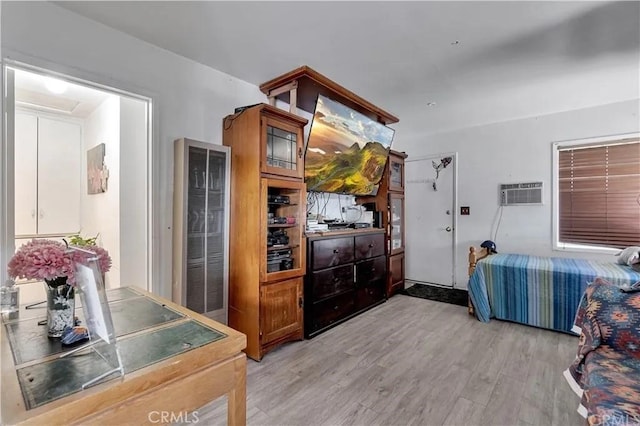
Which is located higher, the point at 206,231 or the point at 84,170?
the point at 84,170

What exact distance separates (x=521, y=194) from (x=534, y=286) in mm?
1479

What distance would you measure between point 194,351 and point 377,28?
7.32 ft

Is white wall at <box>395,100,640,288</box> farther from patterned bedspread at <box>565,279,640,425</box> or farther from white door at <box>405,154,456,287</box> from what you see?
patterned bedspread at <box>565,279,640,425</box>

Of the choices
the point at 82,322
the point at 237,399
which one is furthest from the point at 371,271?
the point at 82,322

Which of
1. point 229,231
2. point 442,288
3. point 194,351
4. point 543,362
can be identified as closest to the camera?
point 194,351

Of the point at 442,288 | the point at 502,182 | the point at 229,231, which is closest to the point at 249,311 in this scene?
the point at 229,231

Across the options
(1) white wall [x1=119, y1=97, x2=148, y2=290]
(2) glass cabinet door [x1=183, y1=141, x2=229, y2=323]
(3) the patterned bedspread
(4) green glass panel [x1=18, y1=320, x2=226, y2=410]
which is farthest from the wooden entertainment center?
(3) the patterned bedspread

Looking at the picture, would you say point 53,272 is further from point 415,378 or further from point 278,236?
point 415,378

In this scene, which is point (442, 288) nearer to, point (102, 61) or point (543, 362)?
point (543, 362)

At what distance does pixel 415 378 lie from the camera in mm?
2111

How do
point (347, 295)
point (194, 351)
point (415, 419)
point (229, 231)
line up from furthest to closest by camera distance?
point (347, 295) → point (229, 231) → point (415, 419) → point (194, 351)

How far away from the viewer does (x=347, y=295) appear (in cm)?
321

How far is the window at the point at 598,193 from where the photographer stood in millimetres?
3348

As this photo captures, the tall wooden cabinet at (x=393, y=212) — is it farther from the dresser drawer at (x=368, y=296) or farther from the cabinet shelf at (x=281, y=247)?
the cabinet shelf at (x=281, y=247)
